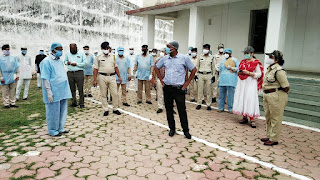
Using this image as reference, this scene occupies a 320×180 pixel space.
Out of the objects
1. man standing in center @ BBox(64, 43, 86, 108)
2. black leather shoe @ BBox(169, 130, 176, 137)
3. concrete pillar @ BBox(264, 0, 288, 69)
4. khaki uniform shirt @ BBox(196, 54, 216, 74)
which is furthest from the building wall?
man standing in center @ BBox(64, 43, 86, 108)

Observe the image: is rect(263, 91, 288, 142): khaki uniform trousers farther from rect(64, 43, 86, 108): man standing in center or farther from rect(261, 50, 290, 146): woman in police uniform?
rect(64, 43, 86, 108): man standing in center

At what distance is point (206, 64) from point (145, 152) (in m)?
4.04

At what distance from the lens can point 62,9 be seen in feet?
43.3

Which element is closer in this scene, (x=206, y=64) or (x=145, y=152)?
(x=145, y=152)

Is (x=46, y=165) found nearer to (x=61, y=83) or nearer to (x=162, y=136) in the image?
(x=61, y=83)

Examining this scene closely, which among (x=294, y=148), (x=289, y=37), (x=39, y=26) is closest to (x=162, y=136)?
(x=294, y=148)

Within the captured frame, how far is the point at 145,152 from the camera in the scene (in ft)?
13.3

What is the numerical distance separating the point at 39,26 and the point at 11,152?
10.3 m

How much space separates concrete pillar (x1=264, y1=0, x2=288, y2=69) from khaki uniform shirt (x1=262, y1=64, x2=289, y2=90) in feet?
10.4

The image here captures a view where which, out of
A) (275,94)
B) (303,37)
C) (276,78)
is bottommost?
(275,94)

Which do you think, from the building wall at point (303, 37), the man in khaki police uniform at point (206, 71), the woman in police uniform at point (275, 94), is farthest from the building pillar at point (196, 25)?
the woman in police uniform at point (275, 94)

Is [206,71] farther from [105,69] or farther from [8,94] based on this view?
[8,94]

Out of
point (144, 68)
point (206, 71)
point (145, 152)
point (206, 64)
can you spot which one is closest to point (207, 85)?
point (206, 71)

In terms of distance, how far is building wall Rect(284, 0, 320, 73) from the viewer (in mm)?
8539
